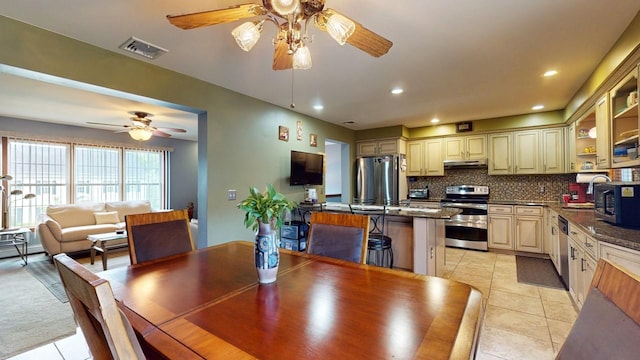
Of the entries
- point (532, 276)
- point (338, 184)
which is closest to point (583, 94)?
point (532, 276)

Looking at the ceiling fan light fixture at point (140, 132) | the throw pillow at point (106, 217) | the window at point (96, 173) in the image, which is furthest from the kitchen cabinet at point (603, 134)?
the window at point (96, 173)

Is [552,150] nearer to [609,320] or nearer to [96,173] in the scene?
[609,320]

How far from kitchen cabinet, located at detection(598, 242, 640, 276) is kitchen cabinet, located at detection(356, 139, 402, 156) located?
3.92 metres

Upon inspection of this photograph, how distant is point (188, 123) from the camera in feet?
18.2

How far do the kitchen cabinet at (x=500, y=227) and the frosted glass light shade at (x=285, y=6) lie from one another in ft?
15.6

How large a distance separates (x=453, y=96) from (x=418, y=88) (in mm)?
660

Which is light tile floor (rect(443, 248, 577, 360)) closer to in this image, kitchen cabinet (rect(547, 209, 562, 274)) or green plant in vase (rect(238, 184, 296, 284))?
kitchen cabinet (rect(547, 209, 562, 274))

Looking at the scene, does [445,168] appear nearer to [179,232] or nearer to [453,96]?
[453,96]

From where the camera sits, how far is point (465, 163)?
17.2ft

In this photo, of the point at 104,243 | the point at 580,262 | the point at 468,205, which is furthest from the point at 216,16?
the point at 468,205

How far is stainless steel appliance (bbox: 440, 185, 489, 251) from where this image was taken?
4.84 meters

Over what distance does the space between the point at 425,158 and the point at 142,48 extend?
5043 mm

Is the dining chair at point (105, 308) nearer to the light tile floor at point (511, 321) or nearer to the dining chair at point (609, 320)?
the dining chair at point (609, 320)

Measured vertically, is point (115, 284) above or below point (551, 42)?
below
